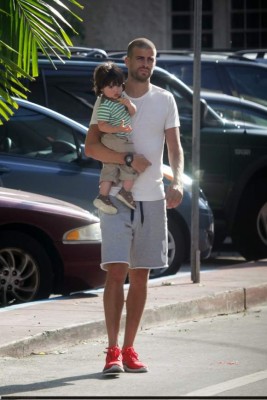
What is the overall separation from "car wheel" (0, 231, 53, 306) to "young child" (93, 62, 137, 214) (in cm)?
257

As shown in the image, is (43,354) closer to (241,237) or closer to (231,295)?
(231,295)

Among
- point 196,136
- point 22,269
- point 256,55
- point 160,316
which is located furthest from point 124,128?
point 256,55

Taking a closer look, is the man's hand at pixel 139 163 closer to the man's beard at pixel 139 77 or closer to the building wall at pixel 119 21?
the man's beard at pixel 139 77

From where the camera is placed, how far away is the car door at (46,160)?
11875 mm

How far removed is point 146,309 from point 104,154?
2.20 m

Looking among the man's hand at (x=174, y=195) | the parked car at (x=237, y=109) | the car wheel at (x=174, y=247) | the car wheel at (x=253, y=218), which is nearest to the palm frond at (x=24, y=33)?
the man's hand at (x=174, y=195)

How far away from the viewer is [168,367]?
7.99 m

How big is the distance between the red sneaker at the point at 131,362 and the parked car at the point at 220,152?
598cm

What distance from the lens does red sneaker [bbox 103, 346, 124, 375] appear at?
25.0ft

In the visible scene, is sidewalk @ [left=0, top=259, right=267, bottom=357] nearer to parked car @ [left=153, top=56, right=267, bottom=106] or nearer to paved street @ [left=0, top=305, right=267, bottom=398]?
paved street @ [left=0, top=305, right=267, bottom=398]

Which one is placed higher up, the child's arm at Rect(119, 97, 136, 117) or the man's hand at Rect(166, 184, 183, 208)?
the child's arm at Rect(119, 97, 136, 117)

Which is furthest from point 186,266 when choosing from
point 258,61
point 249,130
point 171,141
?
point 171,141

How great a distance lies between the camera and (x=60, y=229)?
34.3ft

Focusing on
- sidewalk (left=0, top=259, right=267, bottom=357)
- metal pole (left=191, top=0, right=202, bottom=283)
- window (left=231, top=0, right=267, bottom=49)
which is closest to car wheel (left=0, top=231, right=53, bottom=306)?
sidewalk (left=0, top=259, right=267, bottom=357)
